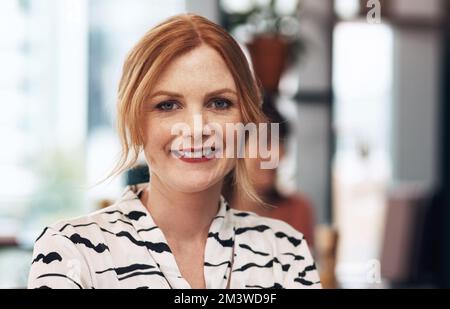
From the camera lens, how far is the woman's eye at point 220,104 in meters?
0.64

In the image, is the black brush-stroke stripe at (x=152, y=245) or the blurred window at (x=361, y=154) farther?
the blurred window at (x=361, y=154)

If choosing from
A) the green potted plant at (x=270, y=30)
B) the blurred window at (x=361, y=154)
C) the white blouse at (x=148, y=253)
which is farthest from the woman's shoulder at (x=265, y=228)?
the blurred window at (x=361, y=154)

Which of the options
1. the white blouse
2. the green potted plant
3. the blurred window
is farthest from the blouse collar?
the blurred window

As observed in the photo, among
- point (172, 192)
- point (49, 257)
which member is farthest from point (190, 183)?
point (49, 257)

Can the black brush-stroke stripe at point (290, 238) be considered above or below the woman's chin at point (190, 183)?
below

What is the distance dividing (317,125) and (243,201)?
7.53 feet

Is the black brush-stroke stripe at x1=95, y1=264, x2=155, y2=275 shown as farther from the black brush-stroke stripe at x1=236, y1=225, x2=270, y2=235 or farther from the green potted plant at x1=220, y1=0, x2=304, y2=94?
the green potted plant at x1=220, y1=0, x2=304, y2=94

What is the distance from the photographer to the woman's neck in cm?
66

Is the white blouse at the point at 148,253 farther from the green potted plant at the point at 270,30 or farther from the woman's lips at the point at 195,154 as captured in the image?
the green potted plant at the point at 270,30

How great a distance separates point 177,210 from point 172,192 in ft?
0.05

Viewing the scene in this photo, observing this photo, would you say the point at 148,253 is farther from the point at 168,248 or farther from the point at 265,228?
the point at 265,228

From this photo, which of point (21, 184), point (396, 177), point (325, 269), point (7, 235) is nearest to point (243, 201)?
point (325, 269)

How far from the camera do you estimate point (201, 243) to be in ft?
2.20

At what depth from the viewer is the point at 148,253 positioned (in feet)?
2.11
